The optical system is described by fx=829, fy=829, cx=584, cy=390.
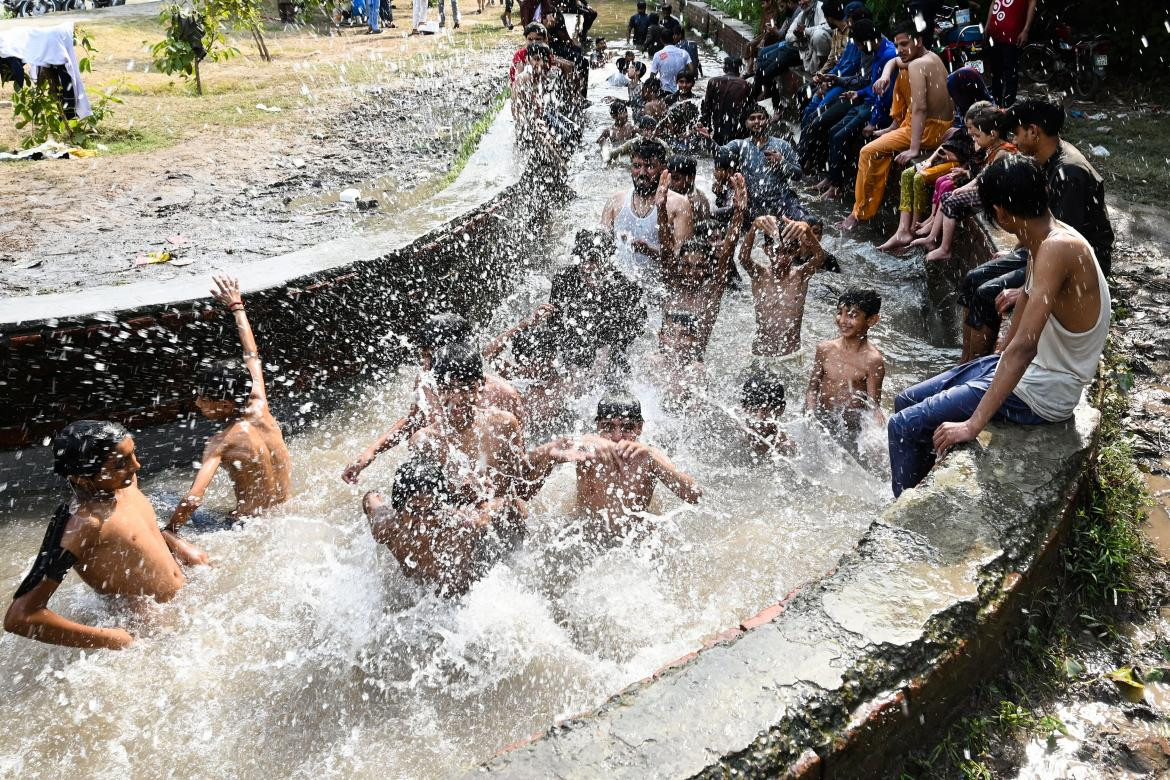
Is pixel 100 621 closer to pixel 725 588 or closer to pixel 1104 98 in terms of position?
pixel 725 588

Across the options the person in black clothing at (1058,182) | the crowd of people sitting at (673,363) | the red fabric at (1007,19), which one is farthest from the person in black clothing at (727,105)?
the person in black clothing at (1058,182)

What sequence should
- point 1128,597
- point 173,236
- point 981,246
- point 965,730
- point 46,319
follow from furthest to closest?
point 173,236 → point 981,246 → point 46,319 → point 1128,597 → point 965,730

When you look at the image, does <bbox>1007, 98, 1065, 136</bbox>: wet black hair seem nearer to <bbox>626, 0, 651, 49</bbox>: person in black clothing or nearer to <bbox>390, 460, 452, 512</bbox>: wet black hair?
<bbox>390, 460, 452, 512</bbox>: wet black hair

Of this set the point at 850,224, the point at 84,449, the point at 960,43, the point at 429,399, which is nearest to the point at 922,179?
the point at 850,224

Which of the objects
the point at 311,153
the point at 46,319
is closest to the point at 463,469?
the point at 46,319

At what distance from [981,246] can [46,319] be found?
18.1ft

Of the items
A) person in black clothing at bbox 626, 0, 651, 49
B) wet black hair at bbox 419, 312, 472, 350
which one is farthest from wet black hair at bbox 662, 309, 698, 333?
person in black clothing at bbox 626, 0, 651, 49

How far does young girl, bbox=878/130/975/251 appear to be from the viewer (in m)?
6.16

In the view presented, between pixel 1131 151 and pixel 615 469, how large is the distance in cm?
705

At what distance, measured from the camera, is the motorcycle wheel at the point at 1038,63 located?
Answer: 1007 centimetres

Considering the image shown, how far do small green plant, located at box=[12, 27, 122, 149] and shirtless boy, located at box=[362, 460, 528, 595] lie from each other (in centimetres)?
907

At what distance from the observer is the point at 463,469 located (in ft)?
12.9

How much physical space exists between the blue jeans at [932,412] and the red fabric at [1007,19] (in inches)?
228

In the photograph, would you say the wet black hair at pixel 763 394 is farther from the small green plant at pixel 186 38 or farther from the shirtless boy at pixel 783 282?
the small green plant at pixel 186 38
